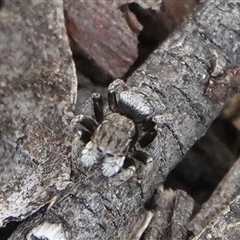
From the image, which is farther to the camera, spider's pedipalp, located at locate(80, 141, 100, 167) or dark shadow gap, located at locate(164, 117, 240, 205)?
dark shadow gap, located at locate(164, 117, 240, 205)

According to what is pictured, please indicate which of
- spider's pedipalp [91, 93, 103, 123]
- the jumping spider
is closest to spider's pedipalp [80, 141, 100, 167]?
the jumping spider

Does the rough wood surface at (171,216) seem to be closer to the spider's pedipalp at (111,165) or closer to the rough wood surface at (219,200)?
the rough wood surface at (219,200)

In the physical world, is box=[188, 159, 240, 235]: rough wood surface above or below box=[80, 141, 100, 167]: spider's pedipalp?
above

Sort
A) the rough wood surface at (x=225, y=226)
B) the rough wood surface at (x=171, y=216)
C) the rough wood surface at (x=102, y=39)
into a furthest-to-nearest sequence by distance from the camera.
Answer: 1. the rough wood surface at (x=102, y=39)
2. the rough wood surface at (x=171, y=216)
3. the rough wood surface at (x=225, y=226)

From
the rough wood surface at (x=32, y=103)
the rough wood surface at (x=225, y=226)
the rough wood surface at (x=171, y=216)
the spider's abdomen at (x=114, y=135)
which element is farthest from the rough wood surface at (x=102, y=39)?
the rough wood surface at (x=225, y=226)

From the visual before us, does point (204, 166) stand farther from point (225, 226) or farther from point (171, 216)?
point (225, 226)

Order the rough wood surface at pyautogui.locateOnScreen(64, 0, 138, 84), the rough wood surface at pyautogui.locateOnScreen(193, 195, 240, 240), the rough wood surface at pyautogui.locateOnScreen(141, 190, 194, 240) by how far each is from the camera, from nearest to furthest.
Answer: the rough wood surface at pyautogui.locateOnScreen(193, 195, 240, 240) → the rough wood surface at pyautogui.locateOnScreen(141, 190, 194, 240) → the rough wood surface at pyautogui.locateOnScreen(64, 0, 138, 84)

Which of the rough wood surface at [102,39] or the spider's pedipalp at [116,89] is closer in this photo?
the spider's pedipalp at [116,89]

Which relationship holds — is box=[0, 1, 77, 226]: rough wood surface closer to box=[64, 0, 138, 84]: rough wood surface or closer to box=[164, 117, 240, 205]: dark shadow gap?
box=[64, 0, 138, 84]: rough wood surface
